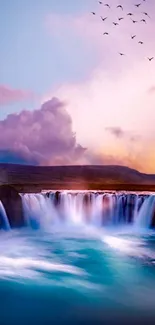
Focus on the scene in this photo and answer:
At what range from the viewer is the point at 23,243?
1575cm

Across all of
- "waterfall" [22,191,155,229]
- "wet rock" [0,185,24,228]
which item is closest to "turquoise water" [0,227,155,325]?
"wet rock" [0,185,24,228]

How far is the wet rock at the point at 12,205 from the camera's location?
18.2 metres

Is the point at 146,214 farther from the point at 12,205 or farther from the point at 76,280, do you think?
the point at 76,280

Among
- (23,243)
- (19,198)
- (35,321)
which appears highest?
(19,198)

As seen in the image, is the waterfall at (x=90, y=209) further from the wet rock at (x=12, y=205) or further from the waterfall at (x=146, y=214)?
the wet rock at (x=12, y=205)

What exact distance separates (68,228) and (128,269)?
841 centimetres

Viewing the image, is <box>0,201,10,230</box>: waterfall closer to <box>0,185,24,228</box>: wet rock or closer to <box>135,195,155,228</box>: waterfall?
<box>0,185,24,228</box>: wet rock

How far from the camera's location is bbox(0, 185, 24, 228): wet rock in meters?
18.2

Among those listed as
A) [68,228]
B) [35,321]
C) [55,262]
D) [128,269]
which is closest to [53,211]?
[68,228]

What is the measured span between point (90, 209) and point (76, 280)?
9727 millimetres

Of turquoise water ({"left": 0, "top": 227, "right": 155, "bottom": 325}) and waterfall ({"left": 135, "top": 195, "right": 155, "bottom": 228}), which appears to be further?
waterfall ({"left": 135, "top": 195, "right": 155, "bottom": 228})

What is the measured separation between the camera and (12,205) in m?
18.4

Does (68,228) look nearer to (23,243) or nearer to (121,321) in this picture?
(23,243)

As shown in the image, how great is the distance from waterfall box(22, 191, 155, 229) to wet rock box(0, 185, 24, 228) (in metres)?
0.86
